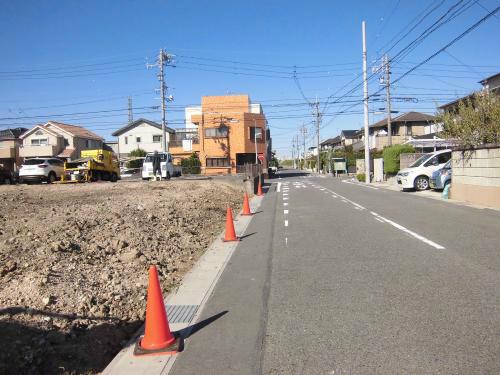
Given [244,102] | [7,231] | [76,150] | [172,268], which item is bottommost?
[172,268]

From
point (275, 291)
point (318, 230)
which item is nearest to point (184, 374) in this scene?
point (275, 291)

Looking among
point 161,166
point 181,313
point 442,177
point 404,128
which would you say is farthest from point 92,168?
point 404,128

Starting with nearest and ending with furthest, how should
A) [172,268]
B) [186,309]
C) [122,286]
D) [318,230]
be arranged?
[186,309] → [122,286] → [172,268] → [318,230]

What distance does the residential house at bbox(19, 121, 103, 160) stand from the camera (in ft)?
192

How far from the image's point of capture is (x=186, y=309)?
6.02m

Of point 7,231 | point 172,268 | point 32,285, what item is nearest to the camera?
point 32,285

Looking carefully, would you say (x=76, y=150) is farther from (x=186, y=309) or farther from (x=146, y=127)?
(x=186, y=309)

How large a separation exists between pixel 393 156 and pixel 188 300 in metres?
32.8

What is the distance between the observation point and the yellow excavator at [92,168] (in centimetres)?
3039

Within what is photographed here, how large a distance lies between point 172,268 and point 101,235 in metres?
2.44

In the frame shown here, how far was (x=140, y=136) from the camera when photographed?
72.4 m

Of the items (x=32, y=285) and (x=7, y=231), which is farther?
(x=7, y=231)

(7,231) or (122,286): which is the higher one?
(7,231)

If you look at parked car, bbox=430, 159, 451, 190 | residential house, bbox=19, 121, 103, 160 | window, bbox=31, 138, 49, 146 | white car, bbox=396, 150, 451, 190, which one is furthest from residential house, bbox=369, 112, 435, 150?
parked car, bbox=430, 159, 451, 190
